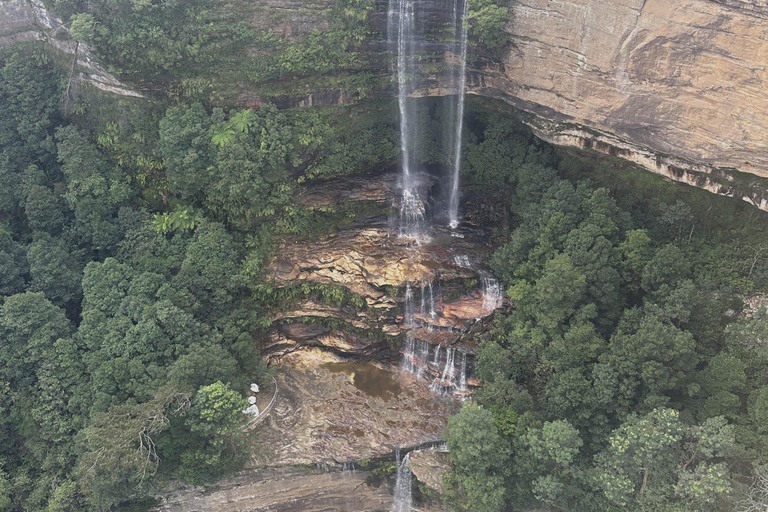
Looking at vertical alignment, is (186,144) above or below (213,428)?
above

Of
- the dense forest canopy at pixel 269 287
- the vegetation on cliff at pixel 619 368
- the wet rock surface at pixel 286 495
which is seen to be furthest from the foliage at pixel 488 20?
the wet rock surface at pixel 286 495

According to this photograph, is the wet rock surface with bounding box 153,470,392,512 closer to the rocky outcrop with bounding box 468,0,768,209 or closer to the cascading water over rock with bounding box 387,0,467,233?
the cascading water over rock with bounding box 387,0,467,233

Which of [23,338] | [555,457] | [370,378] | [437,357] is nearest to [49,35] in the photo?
[23,338]

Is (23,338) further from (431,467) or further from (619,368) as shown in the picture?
(619,368)

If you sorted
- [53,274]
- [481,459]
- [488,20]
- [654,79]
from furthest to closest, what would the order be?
1. [53,274]
2. [488,20]
3. [654,79]
4. [481,459]

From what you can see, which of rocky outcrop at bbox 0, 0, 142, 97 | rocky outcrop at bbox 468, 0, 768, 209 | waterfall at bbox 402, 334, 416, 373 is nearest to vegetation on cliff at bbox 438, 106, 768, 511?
rocky outcrop at bbox 468, 0, 768, 209

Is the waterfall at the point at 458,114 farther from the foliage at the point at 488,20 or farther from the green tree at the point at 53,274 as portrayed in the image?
the green tree at the point at 53,274

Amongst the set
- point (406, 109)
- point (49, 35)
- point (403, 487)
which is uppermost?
point (49, 35)
